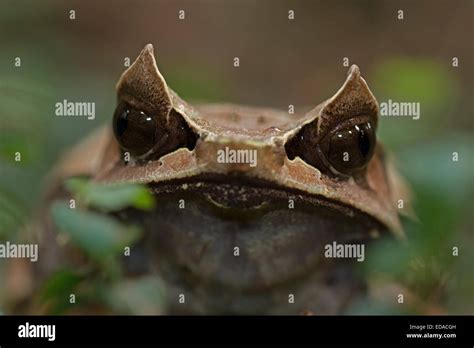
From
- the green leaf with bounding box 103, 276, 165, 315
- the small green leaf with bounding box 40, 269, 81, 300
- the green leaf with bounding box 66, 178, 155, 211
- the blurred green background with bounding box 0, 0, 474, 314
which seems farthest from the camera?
the blurred green background with bounding box 0, 0, 474, 314

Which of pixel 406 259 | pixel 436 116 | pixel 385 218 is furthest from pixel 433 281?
pixel 436 116

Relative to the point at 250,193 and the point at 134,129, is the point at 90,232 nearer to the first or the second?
the point at 134,129

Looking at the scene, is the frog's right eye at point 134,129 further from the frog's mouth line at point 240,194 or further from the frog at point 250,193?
the frog's mouth line at point 240,194

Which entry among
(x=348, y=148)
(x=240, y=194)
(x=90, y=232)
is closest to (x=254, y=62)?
(x=348, y=148)

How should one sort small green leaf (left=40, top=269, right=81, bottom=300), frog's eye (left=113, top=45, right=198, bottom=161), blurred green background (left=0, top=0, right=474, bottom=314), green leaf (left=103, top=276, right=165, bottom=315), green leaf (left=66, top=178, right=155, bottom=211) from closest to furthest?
green leaf (left=66, top=178, right=155, bottom=211)
frog's eye (left=113, top=45, right=198, bottom=161)
small green leaf (left=40, top=269, right=81, bottom=300)
green leaf (left=103, top=276, right=165, bottom=315)
blurred green background (left=0, top=0, right=474, bottom=314)

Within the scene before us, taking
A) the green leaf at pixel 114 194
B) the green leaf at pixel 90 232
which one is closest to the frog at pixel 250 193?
the green leaf at pixel 114 194

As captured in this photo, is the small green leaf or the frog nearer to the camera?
the frog

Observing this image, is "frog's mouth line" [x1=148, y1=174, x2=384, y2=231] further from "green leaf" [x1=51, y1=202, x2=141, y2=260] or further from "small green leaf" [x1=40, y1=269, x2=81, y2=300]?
"small green leaf" [x1=40, y1=269, x2=81, y2=300]

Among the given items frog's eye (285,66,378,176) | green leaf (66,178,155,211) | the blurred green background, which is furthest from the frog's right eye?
the blurred green background
